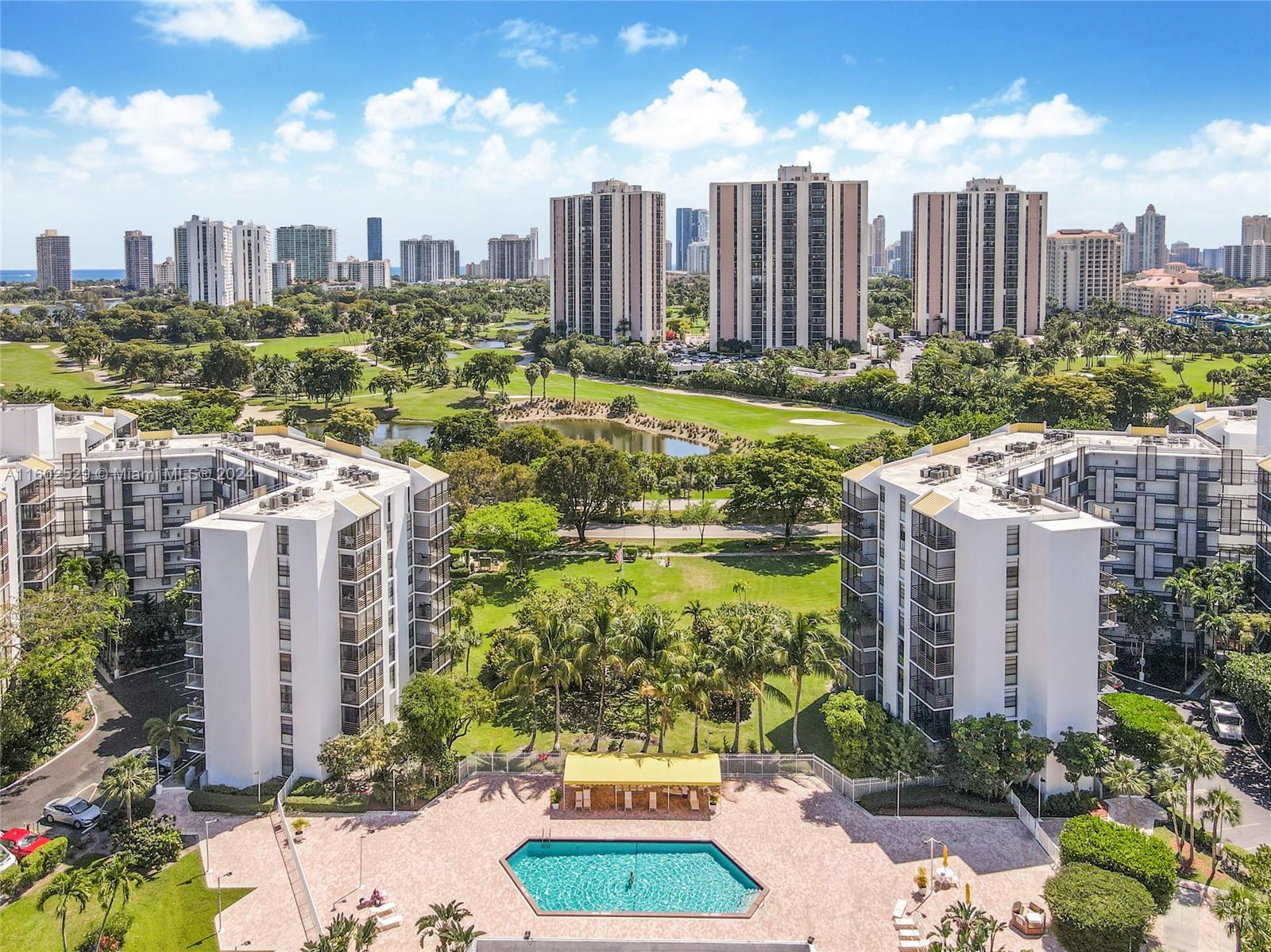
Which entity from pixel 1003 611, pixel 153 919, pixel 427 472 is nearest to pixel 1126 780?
pixel 1003 611

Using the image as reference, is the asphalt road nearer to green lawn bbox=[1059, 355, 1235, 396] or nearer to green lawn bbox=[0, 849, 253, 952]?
green lawn bbox=[0, 849, 253, 952]

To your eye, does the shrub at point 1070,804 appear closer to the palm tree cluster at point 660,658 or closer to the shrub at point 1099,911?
the shrub at point 1099,911

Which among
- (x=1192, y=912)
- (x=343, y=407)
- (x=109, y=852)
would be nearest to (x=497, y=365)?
(x=343, y=407)

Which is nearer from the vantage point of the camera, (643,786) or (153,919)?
(153,919)

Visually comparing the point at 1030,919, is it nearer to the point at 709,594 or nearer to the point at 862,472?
the point at 862,472

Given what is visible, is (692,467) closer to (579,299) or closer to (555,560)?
(555,560)

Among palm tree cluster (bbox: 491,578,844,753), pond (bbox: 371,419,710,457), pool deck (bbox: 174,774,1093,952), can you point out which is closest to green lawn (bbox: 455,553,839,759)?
palm tree cluster (bbox: 491,578,844,753)

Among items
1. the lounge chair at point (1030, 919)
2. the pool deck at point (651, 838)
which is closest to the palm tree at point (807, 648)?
the pool deck at point (651, 838)
